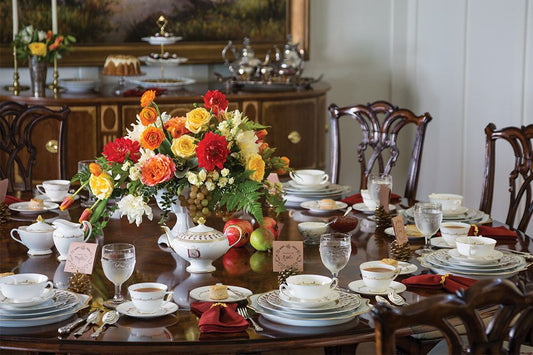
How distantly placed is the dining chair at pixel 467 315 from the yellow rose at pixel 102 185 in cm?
110

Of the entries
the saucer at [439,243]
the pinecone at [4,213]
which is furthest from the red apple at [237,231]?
the pinecone at [4,213]

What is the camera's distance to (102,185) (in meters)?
2.35

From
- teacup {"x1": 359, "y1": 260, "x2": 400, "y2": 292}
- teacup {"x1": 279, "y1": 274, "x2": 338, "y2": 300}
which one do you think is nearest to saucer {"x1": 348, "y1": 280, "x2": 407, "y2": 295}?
teacup {"x1": 359, "y1": 260, "x2": 400, "y2": 292}

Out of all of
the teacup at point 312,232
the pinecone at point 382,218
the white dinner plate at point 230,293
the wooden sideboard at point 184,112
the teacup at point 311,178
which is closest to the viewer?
the white dinner plate at point 230,293

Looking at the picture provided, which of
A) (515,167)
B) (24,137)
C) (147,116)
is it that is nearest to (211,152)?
(147,116)

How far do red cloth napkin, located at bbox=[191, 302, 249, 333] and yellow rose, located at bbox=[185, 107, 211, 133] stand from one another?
1.92 feet

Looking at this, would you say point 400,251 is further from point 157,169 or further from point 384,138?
point 384,138

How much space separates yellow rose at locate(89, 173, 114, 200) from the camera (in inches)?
92.5

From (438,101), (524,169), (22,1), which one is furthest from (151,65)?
(524,169)

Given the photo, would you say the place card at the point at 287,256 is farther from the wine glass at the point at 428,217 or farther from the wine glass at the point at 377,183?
the wine glass at the point at 377,183

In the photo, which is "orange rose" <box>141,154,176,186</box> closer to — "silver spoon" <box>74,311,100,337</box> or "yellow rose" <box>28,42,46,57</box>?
"silver spoon" <box>74,311,100,337</box>

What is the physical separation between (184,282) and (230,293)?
19cm

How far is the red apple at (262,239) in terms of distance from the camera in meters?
2.50

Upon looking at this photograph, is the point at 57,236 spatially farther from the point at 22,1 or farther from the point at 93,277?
the point at 22,1
